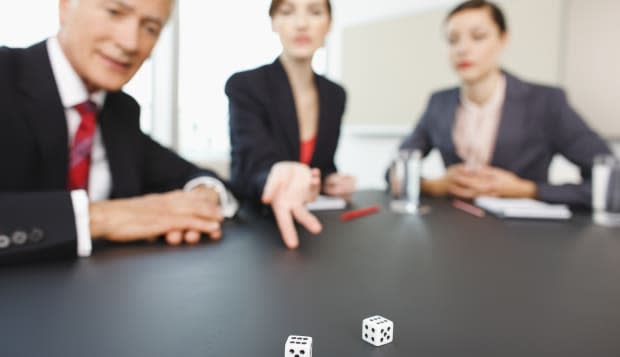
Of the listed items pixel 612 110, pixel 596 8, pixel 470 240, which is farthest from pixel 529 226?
pixel 596 8

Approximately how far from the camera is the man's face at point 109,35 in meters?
0.93

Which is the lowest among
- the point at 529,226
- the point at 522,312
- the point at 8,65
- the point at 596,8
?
the point at 529,226

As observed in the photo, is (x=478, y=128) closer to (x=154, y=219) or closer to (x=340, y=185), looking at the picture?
(x=340, y=185)

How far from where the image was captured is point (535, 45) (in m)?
3.12

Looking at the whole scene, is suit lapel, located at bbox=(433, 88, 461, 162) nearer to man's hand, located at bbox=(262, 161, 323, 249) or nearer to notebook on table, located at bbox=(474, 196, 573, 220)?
notebook on table, located at bbox=(474, 196, 573, 220)

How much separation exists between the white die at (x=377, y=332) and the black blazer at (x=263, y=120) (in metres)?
0.89

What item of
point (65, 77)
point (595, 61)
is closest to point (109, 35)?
point (65, 77)

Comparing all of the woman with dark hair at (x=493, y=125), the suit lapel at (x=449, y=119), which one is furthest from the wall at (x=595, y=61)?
the suit lapel at (x=449, y=119)

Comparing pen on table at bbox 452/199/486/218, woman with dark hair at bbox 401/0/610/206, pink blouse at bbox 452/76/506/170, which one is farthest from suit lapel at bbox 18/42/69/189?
pink blouse at bbox 452/76/506/170

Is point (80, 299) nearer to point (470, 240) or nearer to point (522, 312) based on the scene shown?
point (522, 312)

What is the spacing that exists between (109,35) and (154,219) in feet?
1.42

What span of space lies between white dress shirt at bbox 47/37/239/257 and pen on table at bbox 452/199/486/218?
0.73m

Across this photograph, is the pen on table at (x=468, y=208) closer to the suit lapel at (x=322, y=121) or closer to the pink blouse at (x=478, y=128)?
the pink blouse at (x=478, y=128)

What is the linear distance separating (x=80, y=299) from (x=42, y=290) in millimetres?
73
